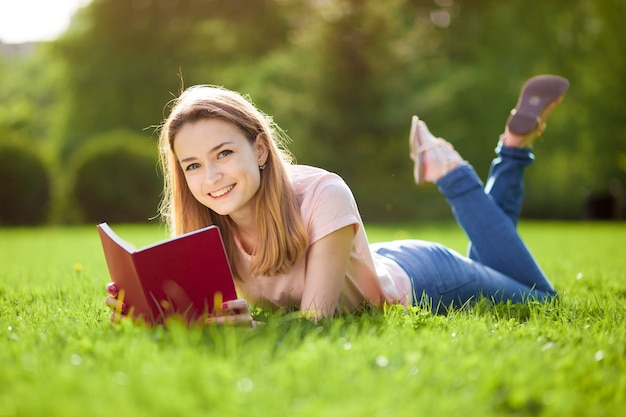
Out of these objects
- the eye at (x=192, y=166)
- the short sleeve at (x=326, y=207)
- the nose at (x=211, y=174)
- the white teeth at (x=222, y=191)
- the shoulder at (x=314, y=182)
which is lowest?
the short sleeve at (x=326, y=207)

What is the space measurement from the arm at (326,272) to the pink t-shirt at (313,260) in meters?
0.03

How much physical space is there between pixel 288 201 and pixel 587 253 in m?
5.00

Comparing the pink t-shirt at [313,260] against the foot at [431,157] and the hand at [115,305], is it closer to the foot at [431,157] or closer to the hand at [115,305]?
the hand at [115,305]

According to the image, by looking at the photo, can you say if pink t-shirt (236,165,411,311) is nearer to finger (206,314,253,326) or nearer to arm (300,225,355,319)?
arm (300,225,355,319)

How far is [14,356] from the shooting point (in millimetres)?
2145

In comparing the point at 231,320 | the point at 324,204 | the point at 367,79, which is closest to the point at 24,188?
the point at 367,79

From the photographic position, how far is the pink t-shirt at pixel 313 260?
113 inches

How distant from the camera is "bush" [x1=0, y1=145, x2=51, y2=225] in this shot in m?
15.3

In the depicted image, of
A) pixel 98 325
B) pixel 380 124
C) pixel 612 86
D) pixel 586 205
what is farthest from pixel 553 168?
pixel 98 325

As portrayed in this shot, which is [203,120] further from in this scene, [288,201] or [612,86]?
[612,86]

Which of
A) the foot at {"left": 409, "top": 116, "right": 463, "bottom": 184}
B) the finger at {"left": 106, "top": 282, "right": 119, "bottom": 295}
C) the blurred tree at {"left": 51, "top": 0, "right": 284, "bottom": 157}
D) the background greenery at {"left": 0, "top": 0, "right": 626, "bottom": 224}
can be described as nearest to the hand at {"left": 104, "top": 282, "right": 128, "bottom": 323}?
the finger at {"left": 106, "top": 282, "right": 119, "bottom": 295}

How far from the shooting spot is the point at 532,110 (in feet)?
13.9

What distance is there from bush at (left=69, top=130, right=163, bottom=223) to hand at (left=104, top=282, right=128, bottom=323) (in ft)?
41.8

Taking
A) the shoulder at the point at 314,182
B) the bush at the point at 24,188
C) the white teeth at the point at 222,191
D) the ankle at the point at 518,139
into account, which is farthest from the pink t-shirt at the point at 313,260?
the bush at the point at 24,188
